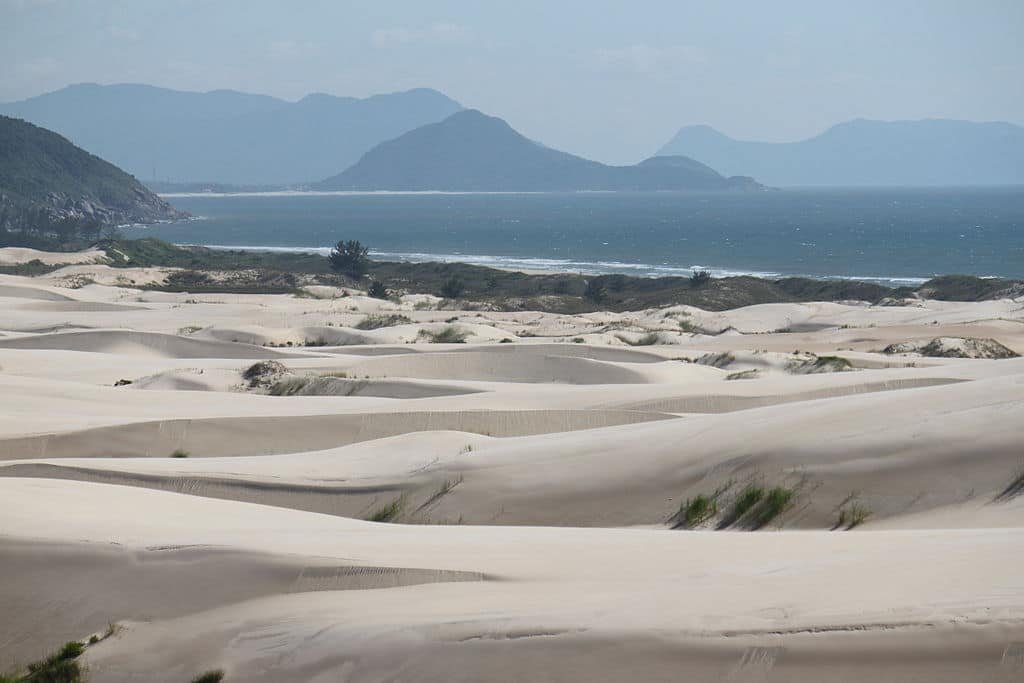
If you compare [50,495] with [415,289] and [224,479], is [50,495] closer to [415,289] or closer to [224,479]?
[224,479]

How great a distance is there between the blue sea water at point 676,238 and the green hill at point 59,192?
6.14 metres

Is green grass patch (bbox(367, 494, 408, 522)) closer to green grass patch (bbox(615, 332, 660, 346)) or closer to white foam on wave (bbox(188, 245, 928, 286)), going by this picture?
green grass patch (bbox(615, 332, 660, 346))

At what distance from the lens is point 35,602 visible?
655cm

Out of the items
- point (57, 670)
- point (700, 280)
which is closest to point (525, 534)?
point (57, 670)

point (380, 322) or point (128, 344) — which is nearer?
point (128, 344)

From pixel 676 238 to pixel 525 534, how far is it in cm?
10871

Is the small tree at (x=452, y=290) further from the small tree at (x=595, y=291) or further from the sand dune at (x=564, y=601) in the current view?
the sand dune at (x=564, y=601)

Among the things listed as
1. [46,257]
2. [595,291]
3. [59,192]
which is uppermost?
[59,192]

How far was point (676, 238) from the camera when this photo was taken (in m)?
114

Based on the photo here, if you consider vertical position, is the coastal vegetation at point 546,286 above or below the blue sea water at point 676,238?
below

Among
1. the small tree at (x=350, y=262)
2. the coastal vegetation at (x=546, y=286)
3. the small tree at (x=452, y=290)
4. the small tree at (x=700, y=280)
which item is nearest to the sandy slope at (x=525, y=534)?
the coastal vegetation at (x=546, y=286)

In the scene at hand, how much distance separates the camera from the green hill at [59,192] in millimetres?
98875

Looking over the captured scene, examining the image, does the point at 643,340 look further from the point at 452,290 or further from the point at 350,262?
the point at 350,262

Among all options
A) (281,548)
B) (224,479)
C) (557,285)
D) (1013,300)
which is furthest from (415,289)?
(281,548)
